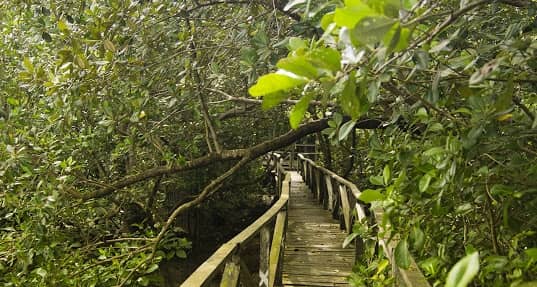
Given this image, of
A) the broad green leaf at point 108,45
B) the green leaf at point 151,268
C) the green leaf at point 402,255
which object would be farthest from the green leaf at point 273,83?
the green leaf at point 151,268

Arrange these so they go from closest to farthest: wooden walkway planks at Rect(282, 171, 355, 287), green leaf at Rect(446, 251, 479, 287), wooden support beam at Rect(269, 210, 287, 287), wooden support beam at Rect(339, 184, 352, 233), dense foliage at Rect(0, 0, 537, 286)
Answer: green leaf at Rect(446, 251, 479, 287) → dense foliage at Rect(0, 0, 537, 286) → wooden support beam at Rect(269, 210, 287, 287) → wooden walkway planks at Rect(282, 171, 355, 287) → wooden support beam at Rect(339, 184, 352, 233)

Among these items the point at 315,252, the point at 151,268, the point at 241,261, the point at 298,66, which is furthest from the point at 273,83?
the point at 315,252

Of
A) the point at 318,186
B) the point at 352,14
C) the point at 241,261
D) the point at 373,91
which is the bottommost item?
the point at 318,186

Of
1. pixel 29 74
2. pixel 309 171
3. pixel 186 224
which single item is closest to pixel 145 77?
pixel 29 74

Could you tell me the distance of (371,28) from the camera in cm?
76

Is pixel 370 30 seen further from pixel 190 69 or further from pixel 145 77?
pixel 145 77

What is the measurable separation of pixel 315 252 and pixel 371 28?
5437 millimetres

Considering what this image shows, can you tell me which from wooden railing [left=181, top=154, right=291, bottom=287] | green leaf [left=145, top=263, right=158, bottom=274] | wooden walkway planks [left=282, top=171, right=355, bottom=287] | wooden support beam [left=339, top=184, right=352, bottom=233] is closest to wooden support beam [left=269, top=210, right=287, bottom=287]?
wooden railing [left=181, top=154, right=291, bottom=287]

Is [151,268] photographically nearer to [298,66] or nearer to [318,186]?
[298,66]

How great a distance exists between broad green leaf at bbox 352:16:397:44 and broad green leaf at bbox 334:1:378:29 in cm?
2

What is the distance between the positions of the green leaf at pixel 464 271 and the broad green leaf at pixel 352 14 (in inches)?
17.2

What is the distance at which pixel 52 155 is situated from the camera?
3.57 m

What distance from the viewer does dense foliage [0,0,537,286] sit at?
3.57 ft

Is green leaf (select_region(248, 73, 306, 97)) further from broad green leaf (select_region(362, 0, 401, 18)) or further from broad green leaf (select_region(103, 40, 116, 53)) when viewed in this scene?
broad green leaf (select_region(103, 40, 116, 53))
